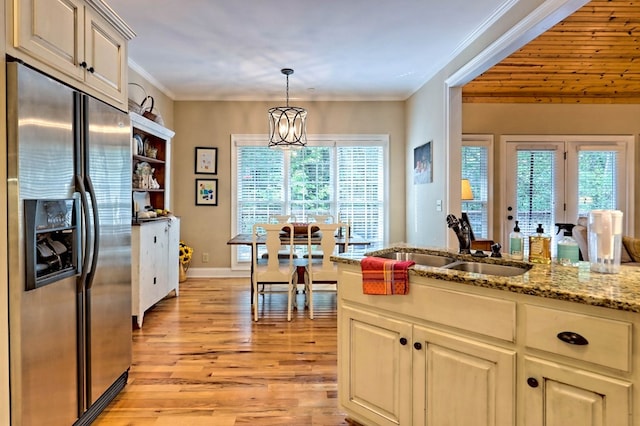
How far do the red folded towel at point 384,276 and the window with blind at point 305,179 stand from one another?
384cm

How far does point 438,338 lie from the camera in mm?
1583

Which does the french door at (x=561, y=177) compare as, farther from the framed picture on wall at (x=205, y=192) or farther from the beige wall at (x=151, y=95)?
the beige wall at (x=151, y=95)

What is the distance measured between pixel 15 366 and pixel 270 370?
60.0 inches

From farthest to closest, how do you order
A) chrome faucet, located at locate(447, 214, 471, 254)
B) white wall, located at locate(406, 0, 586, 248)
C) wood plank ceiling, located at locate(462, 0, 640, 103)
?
wood plank ceiling, located at locate(462, 0, 640, 103) < white wall, located at locate(406, 0, 586, 248) < chrome faucet, located at locate(447, 214, 471, 254)

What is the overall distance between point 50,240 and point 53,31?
92cm

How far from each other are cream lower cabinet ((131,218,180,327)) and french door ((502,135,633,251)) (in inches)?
182

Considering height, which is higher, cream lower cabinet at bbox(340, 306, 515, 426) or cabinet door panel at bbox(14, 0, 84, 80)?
cabinet door panel at bbox(14, 0, 84, 80)

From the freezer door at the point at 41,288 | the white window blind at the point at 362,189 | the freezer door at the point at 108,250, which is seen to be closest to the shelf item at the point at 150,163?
the freezer door at the point at 108,250

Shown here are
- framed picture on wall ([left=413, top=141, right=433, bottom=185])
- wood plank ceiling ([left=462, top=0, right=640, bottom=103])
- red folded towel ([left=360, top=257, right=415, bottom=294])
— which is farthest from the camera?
framed picture on wall ([left=413, top=141, right=433, bottom=185])

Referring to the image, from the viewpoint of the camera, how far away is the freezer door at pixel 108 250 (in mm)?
1889

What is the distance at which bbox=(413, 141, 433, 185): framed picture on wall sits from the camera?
14.6 feet

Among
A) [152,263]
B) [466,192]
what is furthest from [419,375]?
[466,192]

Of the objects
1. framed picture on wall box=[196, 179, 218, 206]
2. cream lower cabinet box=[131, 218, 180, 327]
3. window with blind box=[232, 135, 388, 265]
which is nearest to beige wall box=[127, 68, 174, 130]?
framed picture on wall box=[196, 179, 218, 206]

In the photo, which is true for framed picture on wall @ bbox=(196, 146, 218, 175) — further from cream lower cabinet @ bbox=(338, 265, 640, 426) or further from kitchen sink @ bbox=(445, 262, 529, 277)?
kitchen sink @ bbox=(445, 262, 529, 277)
